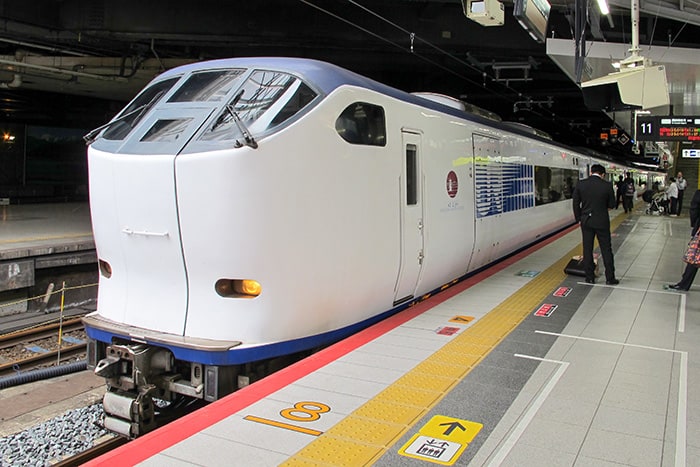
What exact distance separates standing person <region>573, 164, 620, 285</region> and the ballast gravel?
6.26m

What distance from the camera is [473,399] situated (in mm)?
3676

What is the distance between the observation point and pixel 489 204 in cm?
823

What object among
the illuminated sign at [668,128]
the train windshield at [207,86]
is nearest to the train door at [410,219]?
the train windshield at [207,86]

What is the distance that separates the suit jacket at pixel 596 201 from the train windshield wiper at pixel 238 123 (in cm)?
519

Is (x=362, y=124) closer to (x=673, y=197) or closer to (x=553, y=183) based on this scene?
(x=553, y=183)

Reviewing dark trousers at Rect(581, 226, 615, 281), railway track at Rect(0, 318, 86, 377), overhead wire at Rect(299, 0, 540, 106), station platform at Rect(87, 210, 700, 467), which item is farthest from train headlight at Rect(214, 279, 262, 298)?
overhead wire at Rect(299, 0, 540, 106)

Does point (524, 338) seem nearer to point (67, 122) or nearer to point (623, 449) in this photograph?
point (623, 449)

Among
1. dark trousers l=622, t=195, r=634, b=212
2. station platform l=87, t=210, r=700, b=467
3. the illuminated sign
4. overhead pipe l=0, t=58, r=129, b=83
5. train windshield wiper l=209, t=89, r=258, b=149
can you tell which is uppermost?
overhead pipe l=0, t=58, r=129, b=83

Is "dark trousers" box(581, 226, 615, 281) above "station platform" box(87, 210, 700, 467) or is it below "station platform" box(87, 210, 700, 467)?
above

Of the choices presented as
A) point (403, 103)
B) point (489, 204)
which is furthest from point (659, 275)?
point (403, 103)

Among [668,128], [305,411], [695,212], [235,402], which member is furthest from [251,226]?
[668,128]

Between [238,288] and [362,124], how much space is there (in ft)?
5.75

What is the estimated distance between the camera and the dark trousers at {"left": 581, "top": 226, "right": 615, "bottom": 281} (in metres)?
7.55

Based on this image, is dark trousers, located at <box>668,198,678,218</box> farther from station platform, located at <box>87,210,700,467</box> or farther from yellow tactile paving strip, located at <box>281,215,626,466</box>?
yellow tactile paving strip, located at <box>281,215,626,466</box>
